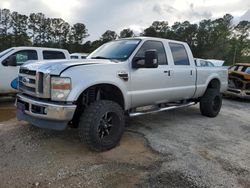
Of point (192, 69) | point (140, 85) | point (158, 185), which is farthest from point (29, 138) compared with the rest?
point (192, 69)

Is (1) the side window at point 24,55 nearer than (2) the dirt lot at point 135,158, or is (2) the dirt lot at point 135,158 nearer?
(2) the dirt lot at point 135,158

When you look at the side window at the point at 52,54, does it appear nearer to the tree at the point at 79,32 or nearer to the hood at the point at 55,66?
the hood at the point at 55,66

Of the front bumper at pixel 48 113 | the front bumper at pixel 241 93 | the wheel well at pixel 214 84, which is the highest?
the wheel well at pixel 214 84

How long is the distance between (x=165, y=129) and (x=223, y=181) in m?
2.36

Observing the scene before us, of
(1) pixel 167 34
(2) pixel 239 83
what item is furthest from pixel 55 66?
(1) pixel 167 34

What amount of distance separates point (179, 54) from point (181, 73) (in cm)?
50

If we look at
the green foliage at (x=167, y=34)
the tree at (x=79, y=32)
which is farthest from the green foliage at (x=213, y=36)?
the tree at (x=79, y=32)

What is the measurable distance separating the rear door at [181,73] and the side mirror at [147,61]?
112 centimetres

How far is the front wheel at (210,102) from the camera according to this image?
7.09m

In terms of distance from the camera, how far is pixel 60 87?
3.92 m

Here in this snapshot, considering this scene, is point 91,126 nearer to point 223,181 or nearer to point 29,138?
point 29,138

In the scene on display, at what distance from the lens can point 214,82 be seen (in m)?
7.53

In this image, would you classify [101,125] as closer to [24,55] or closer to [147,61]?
[147,61]

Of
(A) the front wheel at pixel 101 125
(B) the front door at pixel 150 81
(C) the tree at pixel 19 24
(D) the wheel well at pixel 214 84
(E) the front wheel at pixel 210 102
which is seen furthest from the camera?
(C) the tree at pixel 19 24
